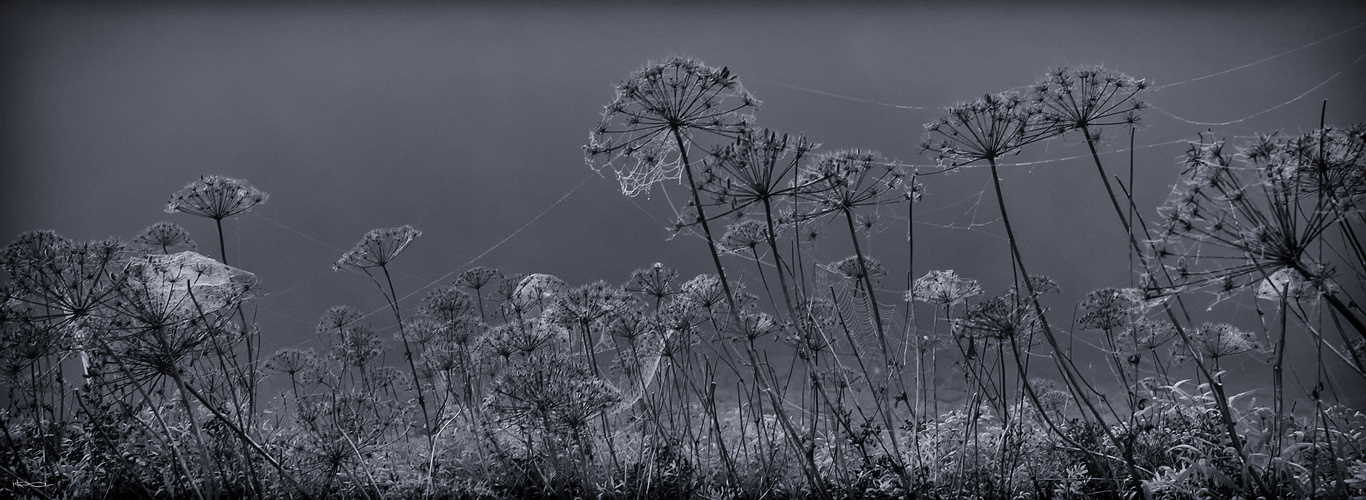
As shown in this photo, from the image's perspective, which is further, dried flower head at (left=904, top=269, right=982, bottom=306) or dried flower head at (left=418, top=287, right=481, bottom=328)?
dried flower head at (left=418, top=287, right=481, bottom=328)

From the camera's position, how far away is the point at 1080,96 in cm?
316

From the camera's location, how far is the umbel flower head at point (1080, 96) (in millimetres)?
3129

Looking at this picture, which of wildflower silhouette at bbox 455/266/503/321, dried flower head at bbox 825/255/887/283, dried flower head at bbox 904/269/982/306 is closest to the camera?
dried flower head at bbox 904/269/982/306

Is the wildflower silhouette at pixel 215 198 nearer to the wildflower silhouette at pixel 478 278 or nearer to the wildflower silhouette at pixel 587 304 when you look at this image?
the wildflower silhouette at pixel 478 278

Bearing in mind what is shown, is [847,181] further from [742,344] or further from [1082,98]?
[1082,98]

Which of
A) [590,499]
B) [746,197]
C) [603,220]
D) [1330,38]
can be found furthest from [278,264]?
[1330,38]

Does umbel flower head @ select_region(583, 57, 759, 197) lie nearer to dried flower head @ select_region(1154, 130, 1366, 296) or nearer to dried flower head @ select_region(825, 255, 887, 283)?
dried flower head @ select_region(825, 255, 887, 283)

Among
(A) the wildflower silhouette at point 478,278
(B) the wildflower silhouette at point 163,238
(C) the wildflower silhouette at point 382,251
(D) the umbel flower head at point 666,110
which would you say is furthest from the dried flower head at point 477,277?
(D) the umbel flower head at point 666,110

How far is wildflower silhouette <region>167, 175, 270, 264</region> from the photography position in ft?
12.1

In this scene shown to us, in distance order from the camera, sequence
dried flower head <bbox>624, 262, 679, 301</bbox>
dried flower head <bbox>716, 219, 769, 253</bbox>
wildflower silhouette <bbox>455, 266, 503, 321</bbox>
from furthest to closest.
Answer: wildflower silhouette <bbox>455, 266, 503, 321</bbox> → dried flower head <bbox>624, 262, 679, 301</bbox> → dried flower head <bbox>716, 219, 769, 253</bbox>

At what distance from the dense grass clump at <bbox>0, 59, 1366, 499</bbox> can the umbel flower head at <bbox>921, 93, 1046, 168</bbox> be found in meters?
0.01

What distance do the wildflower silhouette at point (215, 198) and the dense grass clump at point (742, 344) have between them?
0.01 m

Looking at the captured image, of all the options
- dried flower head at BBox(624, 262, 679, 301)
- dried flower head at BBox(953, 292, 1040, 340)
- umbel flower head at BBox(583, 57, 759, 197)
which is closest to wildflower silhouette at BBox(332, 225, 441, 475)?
dried flower head at BBox(624, 262, 679, 301)

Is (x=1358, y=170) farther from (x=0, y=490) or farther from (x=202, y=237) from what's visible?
(x=202, y=237)
